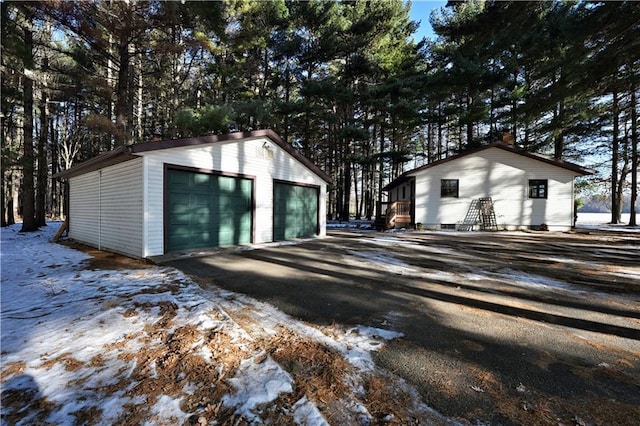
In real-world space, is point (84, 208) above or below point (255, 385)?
above

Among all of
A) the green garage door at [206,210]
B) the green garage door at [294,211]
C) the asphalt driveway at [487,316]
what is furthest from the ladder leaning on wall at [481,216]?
the green garage door at [206,210]

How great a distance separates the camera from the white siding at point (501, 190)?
1491 centimetres

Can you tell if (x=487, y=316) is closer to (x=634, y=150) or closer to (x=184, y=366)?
(x=184, y=366)

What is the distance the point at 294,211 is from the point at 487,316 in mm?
8126

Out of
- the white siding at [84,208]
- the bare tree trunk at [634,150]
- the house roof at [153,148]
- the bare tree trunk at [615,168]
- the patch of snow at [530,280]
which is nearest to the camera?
the patch of snow at [530,280]

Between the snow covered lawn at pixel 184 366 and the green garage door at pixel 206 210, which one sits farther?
the green garage door at pixel 206 210

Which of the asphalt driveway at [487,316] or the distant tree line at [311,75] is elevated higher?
the distant tree line at [311,75]

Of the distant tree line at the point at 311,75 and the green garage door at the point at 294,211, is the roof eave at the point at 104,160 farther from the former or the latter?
the green garage door at the point at 294,211

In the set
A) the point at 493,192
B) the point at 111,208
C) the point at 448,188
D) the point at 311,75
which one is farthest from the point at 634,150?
the point at 111,208

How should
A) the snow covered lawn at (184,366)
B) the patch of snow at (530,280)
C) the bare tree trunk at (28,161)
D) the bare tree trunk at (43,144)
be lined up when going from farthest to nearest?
the bare tree trunk at (43,144) → the bare tree trunk at (28,161) → the patch of snow at (530,280) → the snow covered lawn at (184,366)

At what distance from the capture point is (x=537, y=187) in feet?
49.6

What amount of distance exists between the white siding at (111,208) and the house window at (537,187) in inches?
714

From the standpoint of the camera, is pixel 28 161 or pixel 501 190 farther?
pixel 501 190

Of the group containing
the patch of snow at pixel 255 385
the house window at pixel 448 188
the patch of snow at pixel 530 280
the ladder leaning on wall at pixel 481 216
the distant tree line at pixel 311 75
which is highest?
the distant tree line at pixel 311 75
